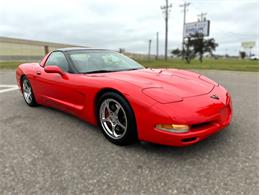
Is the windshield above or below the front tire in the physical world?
above

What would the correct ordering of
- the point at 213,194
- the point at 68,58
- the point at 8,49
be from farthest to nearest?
the point at 8,49 → the point at 68,58 → the point at 213,194

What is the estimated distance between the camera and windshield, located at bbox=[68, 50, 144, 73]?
327 centimetres

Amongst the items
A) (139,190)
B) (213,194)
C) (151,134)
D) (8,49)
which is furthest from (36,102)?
(8,49)

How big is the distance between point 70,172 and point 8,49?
46.5 metres

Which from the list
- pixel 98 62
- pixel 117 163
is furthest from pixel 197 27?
pixel 117 163

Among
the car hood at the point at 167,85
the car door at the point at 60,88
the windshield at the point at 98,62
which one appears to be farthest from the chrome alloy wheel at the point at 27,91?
the car hood at the point at 167,85

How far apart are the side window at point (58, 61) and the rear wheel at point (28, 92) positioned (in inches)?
26.7

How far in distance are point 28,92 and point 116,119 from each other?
8.37 ft

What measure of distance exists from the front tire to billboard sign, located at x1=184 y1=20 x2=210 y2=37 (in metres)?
31.6

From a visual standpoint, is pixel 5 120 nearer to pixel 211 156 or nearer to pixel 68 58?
pixel 68 58

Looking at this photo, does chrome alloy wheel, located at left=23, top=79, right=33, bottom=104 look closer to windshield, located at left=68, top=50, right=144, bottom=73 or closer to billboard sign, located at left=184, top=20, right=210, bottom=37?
windshield, located at left=68, top=50, right=144, bottom=73

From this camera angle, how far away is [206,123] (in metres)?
2.28

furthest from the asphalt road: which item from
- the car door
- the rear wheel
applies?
the rear wheel

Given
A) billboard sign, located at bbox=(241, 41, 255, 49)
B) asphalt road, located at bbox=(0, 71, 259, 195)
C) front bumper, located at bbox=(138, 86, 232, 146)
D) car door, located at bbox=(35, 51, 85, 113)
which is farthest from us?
billboard sign, located at bbox=(241, 41, 255, 49)
